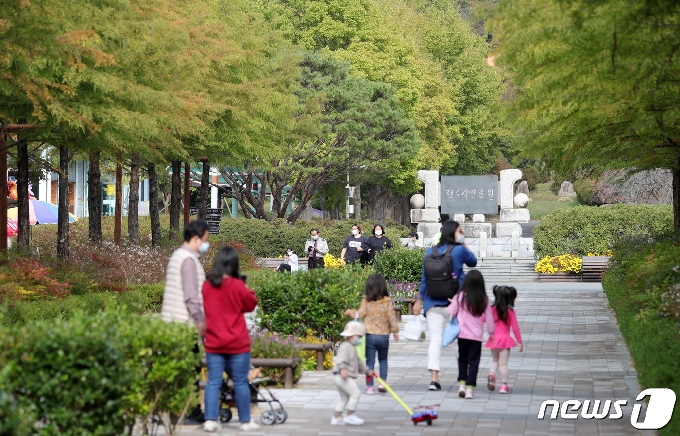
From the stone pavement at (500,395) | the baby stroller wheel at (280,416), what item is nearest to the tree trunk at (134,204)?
the stone pavement at (500,395)

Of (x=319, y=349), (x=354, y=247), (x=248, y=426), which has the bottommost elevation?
(x=248, y=426)

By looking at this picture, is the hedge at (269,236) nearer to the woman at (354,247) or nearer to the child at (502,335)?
the woman at (354,247)

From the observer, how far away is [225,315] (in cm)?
927

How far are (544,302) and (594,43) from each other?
1848 centimetres

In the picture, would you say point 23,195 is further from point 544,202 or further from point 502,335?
point 544,202

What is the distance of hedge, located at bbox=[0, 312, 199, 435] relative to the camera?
7156 millimetres

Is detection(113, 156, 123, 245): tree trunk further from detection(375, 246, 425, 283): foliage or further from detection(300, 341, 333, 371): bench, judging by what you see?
detection(300, 341, 333, 371): bench

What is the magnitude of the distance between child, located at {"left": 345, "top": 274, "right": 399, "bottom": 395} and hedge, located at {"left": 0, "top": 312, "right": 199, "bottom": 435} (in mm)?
3925

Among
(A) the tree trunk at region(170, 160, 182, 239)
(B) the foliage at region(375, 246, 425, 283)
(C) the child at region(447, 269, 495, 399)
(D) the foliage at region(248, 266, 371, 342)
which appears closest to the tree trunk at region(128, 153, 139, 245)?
(A) the tree trunk at region(170, 160, 182, 239)

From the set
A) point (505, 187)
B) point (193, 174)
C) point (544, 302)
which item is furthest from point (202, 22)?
point (505, 187)

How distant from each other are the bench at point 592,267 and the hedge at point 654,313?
15.7 meters

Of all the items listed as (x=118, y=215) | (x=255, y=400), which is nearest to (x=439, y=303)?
(x=255, y=400)

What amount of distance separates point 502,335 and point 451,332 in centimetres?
68

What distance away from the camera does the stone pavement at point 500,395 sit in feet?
32.0
